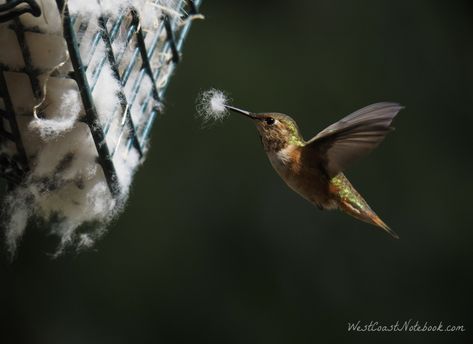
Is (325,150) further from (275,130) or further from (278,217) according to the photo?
(278,217)

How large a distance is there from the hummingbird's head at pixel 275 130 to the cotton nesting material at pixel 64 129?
307mm

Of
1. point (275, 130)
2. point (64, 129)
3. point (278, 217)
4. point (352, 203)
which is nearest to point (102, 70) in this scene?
point (64, 129)

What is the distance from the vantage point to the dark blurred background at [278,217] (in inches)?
157

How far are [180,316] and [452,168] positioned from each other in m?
1.84

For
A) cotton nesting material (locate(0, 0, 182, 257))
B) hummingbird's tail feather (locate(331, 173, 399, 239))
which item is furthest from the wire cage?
hummingbird's tail feather (locate(331, 173, 399, 239))

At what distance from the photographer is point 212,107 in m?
1.77

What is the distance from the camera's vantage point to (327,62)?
14.4 ft

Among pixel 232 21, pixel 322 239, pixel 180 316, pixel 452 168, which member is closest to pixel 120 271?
pixel 180 316

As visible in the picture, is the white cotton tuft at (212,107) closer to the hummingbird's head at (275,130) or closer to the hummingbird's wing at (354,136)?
the hummingbird's head at (275,130)

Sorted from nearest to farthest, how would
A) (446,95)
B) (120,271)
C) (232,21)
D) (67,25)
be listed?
(67,25) < (120,271) < (232,21) < (446,95)

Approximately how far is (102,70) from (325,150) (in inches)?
24.2

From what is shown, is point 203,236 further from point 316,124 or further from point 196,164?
point 316,124

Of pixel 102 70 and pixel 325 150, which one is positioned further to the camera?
pixel 325 150

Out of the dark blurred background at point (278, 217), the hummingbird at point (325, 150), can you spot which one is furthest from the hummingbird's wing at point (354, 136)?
the dark blurred background at point (278, 217)
